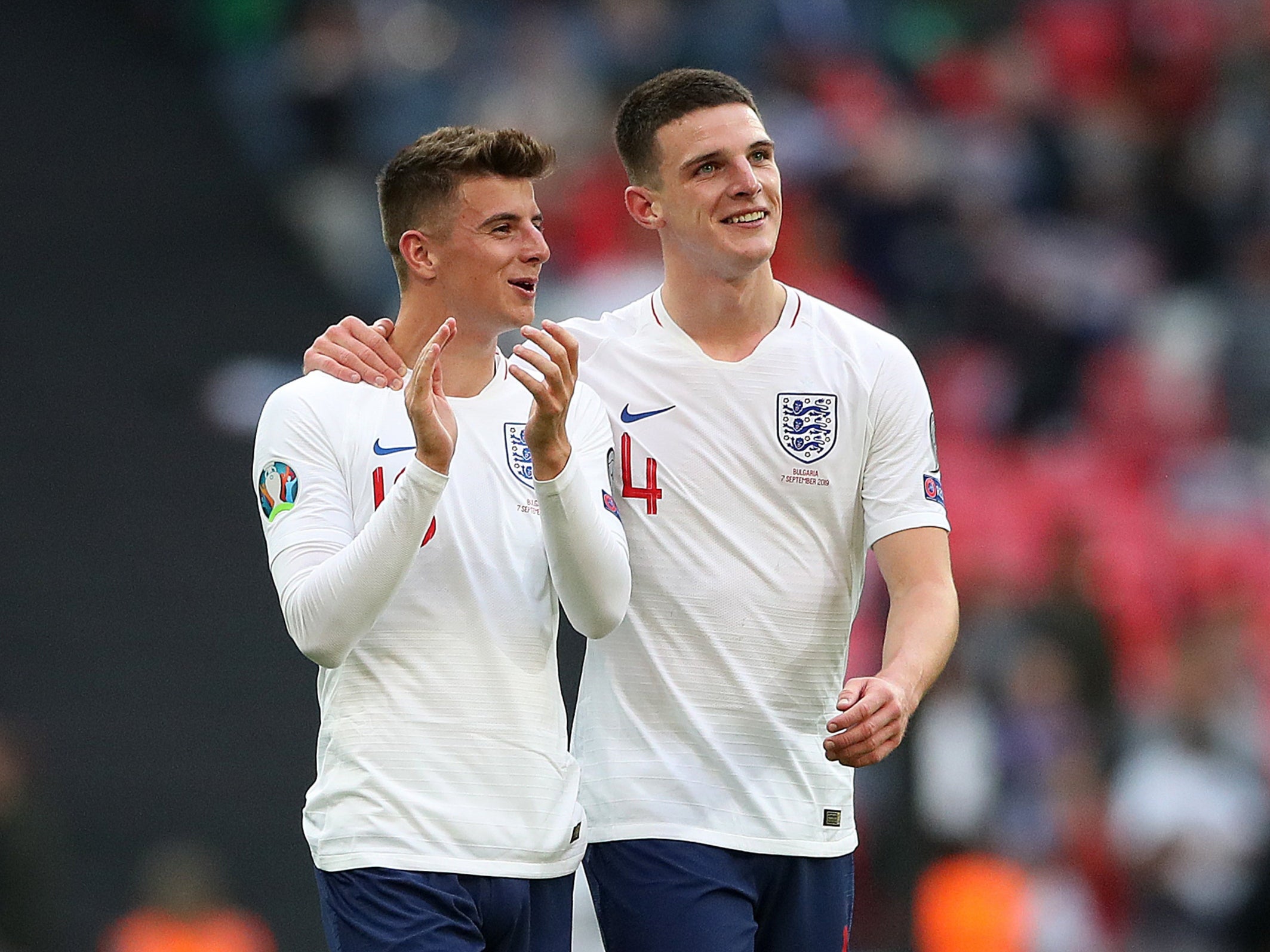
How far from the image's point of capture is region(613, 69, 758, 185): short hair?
4301 millimetres

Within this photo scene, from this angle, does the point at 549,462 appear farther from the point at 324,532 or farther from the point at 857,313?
the point at 857,313

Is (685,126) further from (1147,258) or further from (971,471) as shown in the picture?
(1147,258)

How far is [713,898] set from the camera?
4004 millimetres

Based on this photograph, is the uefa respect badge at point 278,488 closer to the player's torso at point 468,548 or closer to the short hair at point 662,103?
the player's torso at point 468,548

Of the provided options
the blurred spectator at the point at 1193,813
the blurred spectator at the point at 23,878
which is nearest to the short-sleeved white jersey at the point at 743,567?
the blurred spectator at the point at 23,878

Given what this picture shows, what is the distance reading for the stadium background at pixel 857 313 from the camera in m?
8.09

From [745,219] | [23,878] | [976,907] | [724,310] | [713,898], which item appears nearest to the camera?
[713,898]

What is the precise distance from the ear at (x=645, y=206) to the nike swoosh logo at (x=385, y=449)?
2.97ft

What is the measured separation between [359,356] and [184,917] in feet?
15.5

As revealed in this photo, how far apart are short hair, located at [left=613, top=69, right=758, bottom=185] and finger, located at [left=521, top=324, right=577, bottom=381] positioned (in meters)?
0.95

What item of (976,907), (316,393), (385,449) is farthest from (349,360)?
(976,907)

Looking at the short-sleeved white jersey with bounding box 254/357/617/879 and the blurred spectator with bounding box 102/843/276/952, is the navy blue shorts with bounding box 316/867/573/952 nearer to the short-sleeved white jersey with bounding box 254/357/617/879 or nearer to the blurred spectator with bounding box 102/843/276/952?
the short-sleeved white jersey with bounding box 254/357/617/879

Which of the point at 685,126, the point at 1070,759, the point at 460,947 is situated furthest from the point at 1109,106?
the point at 460,947

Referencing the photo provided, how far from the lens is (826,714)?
420cm
